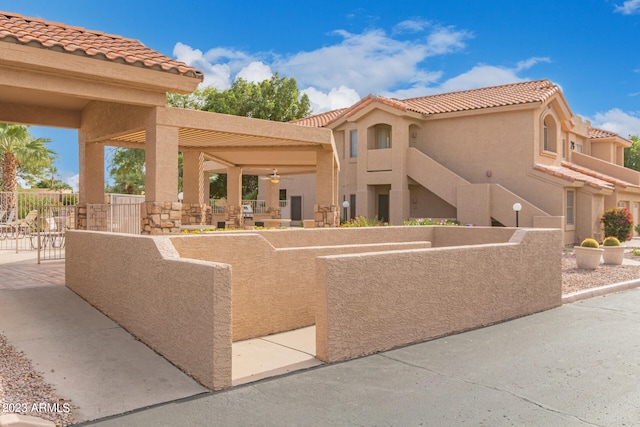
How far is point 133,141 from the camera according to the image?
16.9m

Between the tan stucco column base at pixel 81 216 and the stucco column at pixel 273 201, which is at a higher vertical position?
the stucco column at pixel 273 201

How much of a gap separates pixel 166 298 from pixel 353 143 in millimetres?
24376

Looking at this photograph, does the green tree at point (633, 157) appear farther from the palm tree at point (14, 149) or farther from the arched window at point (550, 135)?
the palm tree at point (14, 149)

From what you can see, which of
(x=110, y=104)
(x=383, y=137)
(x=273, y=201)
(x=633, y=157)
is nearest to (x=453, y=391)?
(x=110, y=104)

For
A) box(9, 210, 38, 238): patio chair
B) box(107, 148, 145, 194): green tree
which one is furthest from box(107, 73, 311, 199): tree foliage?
→ box(9, 210, 38, 238): patio chair

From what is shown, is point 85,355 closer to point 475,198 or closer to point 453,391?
point 453,391

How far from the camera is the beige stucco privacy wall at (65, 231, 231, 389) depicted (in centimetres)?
527

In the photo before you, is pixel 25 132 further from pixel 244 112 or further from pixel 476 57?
pixel 476 57

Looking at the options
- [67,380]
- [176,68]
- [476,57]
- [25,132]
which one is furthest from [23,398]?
[476,57]

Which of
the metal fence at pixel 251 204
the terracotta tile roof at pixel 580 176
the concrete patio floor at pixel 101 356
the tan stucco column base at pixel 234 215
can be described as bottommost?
the concrete patio floor at pixel 101 356

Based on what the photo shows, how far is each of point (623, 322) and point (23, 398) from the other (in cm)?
898

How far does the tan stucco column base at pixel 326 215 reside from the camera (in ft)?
59.2

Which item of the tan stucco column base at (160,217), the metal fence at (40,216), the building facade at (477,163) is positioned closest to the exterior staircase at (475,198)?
the building facade at (477,163)

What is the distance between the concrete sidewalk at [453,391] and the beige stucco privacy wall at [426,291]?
0.28 metres
